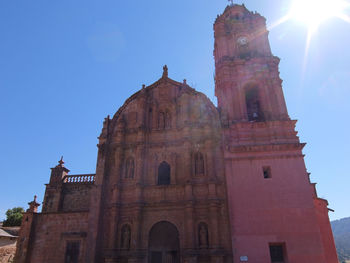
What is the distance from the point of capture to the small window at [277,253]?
15.6m

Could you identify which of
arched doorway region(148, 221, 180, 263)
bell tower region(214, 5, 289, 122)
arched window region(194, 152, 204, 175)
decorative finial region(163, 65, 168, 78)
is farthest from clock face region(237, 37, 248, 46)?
arched doorway region(148, 221, 180, 263)

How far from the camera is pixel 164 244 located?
57.4 feet

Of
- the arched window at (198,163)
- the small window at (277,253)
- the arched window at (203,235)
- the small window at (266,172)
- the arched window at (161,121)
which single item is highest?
the arched window at (161,121)

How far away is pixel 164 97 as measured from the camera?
22312 mm

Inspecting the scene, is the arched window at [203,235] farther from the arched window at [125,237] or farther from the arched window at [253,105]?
the arched window at [253,105]

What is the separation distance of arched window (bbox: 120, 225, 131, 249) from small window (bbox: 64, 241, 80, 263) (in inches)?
118

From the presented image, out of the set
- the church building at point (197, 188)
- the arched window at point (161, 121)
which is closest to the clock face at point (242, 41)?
the church building at point (197, 188)

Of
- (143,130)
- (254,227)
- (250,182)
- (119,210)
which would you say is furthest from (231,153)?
(119,210)

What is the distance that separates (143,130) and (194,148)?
4183 mm

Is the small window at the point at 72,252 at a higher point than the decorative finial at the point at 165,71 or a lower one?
lower

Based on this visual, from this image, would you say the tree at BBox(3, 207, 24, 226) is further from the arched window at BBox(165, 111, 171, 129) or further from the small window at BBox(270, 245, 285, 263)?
the small window at BBox(270, 245, 285, 263)

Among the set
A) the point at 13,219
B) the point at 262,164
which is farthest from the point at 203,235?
the point at 13,219

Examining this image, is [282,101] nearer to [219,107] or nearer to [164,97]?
[219,107]

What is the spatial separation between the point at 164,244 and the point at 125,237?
2605mm
